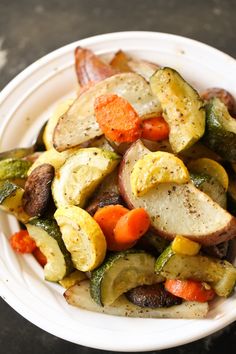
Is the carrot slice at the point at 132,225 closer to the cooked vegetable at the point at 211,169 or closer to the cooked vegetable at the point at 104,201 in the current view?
the cooked vegetable at the point at 104,201

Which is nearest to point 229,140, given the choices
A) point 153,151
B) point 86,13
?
point 153,151

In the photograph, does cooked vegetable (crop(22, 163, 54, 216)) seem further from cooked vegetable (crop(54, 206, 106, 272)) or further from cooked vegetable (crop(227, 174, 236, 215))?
cooked vegetable (crop(227, 174, 236, 215))

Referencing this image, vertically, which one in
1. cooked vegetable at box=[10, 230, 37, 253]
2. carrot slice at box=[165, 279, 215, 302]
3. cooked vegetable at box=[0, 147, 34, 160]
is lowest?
carrot slice at box=[165, 279, 215, 302]

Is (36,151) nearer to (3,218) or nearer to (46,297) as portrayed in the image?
(3,218)

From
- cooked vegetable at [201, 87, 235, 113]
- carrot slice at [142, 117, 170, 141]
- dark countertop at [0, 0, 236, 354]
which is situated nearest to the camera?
carrot slice at [142, 117, 170, 141]

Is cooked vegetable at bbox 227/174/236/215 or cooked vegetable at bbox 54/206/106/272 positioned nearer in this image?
cooked vegetable at bbox 54/206/106/272

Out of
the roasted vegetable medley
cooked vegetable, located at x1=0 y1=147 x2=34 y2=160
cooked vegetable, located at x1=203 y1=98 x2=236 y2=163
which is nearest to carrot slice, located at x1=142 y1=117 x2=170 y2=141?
the roasted vegetable medley
